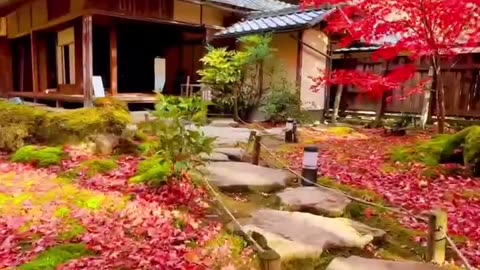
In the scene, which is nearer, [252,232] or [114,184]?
[252,232]

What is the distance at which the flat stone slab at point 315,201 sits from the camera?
13.6 feet

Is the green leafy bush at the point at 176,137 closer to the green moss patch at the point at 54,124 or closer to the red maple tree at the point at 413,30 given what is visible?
the green moss patch at the point at 54,124

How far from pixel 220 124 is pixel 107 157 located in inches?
200

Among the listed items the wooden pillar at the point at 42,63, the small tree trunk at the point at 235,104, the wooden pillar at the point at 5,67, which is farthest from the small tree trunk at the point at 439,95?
the wooden pillar at the point at 5,67

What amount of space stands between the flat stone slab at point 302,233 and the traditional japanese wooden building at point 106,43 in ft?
31.3

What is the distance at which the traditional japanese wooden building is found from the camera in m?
12.6

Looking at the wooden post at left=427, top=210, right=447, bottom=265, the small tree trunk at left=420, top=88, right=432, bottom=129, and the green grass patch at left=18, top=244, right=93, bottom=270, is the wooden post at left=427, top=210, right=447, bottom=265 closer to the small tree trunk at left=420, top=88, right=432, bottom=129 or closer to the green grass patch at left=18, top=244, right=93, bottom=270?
the green grass patch at left=18, top=244, right=93, bottom=270

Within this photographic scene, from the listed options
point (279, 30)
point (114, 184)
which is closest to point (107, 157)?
point (114, 184)

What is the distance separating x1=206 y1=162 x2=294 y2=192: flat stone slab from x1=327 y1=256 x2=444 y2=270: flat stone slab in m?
1.92

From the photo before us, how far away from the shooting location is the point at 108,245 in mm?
3350

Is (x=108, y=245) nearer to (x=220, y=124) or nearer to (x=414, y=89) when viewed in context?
(x=220, y=124)

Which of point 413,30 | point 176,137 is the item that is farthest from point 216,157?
point 413,30

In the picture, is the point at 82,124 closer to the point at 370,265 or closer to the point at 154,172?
the point at 154,172

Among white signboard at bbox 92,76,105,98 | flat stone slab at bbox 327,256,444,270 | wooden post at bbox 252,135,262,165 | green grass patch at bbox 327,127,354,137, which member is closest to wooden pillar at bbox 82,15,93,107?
white signboard at bbox 92,76,105,98
